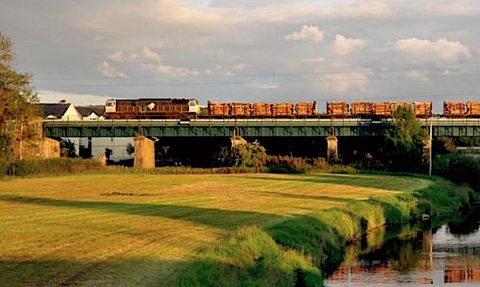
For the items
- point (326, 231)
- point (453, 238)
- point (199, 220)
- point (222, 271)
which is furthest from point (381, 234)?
point (222, 271)

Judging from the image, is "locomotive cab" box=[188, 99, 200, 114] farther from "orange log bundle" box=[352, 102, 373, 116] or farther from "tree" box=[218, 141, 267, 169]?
"orange log bundle" box=[352, 102, 373, 116]

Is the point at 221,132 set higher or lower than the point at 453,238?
higher

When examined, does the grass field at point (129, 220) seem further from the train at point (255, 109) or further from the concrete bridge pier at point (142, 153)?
the train at point (255, 109)

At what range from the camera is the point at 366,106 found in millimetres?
138500

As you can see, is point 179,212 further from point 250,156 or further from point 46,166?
point 250,156

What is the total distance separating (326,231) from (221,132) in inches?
3373

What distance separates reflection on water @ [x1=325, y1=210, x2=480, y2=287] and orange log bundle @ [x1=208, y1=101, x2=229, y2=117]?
85736 mm

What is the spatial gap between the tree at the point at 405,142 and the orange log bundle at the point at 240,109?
3168 cm

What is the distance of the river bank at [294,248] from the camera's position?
83.6 ft

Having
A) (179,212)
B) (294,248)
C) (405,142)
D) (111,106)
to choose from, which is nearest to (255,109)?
(111,106)

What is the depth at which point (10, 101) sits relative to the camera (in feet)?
283

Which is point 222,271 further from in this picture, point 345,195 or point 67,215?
point 345,195

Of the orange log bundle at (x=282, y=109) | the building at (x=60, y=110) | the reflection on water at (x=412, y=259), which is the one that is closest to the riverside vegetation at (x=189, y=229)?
the reflection on water at (x=412, y=259)

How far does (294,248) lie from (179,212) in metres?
13.8
